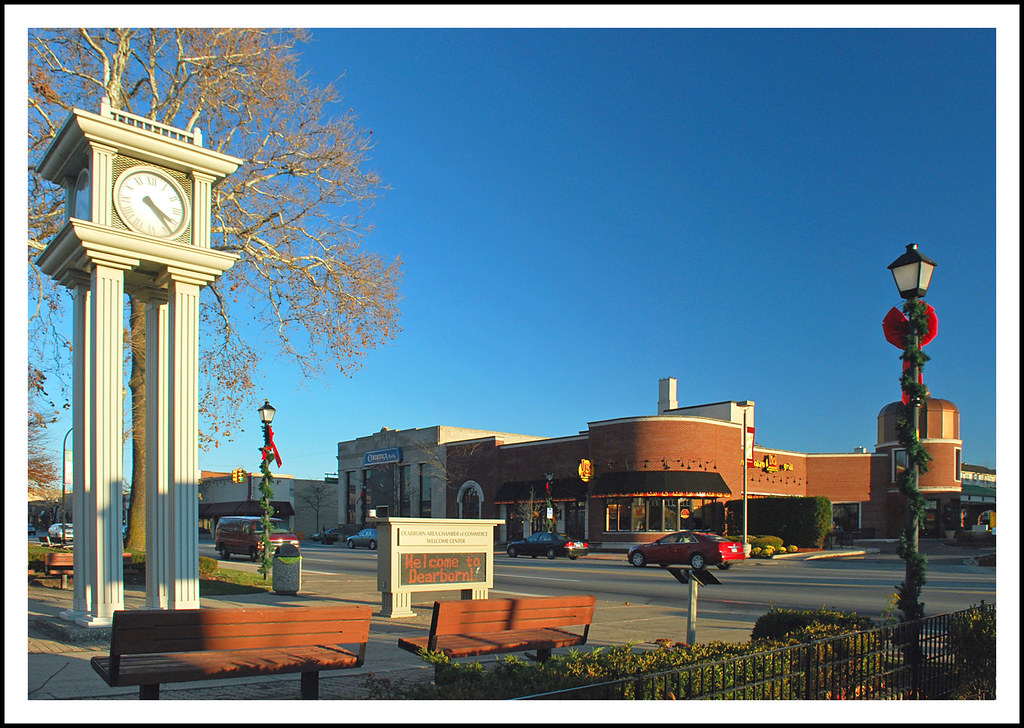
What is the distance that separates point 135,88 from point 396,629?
701 inches

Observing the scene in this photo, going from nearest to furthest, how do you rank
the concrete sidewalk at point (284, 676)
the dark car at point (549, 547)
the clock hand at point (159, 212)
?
1. the concrete sidewalk at point (284, 676)
2. the clock hand at point (159, 212)
3. the dark car at point (549, 547)

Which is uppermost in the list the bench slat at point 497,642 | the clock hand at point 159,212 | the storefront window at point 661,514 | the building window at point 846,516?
the clock hand at point 159,212

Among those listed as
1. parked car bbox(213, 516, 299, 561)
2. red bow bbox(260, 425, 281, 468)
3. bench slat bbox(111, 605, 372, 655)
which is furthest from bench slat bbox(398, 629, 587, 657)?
parked car bbox(213, 516, 299, 561)

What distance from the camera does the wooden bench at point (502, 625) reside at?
8.23 m

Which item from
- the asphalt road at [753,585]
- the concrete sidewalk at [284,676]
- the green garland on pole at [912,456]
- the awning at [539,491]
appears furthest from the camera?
the awning at [539,491]

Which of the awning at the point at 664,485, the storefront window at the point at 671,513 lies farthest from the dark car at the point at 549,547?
the storefront window at the point at 671,513

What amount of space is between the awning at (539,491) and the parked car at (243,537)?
1749cm

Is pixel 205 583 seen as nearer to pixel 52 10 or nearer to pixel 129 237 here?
pixel 129 237

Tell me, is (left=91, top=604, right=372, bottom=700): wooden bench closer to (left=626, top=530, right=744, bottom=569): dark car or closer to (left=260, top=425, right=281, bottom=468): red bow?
(left=260, top=425, right=281, bottom=468): red bow

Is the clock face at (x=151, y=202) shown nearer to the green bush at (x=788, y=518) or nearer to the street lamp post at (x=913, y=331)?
the street lamp post at (x=913, y=331)

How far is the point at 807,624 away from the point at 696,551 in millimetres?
20966

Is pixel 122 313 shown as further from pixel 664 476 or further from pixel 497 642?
pixel 664 476

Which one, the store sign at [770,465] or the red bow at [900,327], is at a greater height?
the red bow at [900,327]

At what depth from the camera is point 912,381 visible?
9602mm
